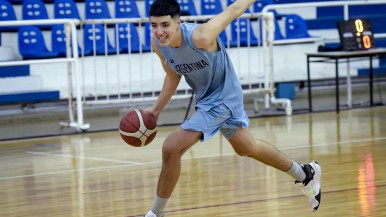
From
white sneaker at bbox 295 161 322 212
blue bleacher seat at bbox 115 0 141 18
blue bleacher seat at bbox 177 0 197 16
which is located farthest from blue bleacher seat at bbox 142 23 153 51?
white sneaker at bbox 295 161 322 212

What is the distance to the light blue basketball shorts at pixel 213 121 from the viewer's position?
6328 millimetres

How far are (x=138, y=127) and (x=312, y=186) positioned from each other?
138 cm

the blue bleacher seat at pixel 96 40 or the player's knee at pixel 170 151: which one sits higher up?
the blue bleacher seat at pixel 96 40

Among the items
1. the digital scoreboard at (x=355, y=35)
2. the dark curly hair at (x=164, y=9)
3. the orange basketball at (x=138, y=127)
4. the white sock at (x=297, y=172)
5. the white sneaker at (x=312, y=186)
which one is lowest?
the white sneaker at (x=312, y=186)

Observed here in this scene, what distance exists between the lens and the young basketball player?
20.0ft

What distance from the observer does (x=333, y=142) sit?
36.1 ft

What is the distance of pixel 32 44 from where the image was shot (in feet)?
47.6

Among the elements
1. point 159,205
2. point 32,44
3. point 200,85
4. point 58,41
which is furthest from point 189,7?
point 159,205

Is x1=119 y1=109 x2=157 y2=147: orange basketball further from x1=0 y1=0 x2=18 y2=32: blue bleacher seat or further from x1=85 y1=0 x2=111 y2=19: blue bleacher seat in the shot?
x1=85 y1=0 x2=111 y2=19: blue bleacher seat

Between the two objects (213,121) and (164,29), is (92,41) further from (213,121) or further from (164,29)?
(164,29)

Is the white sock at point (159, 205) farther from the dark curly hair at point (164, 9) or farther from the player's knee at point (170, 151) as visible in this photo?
the dark curly hair at point (164, 9)

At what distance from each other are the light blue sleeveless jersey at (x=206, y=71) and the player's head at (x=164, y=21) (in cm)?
17

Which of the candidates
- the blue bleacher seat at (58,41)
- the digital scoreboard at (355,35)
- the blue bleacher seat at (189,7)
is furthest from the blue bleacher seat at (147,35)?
the digital scoreboard at (355,35)

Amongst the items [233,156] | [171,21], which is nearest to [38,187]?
[233,156]
